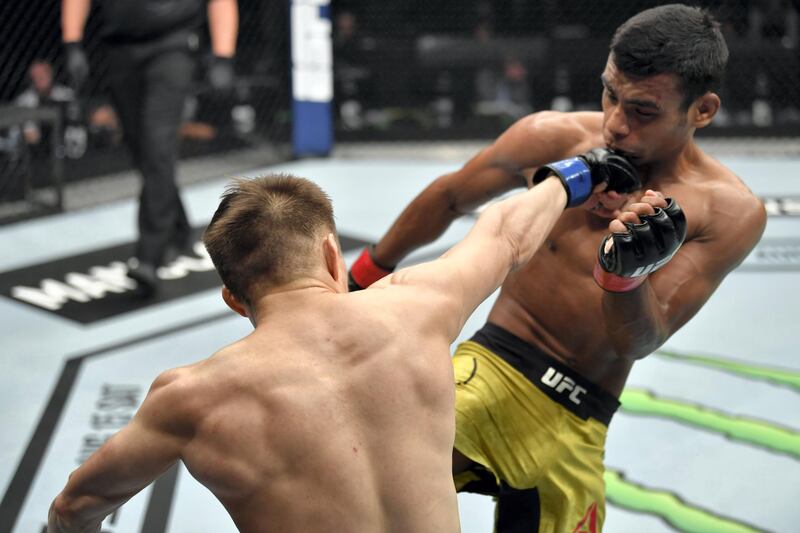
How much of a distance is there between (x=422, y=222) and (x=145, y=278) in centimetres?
230

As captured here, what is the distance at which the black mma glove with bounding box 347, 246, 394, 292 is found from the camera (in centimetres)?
258

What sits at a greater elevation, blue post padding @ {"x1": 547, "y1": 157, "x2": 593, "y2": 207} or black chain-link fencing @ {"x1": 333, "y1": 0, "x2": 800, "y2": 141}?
blue post padding @ {"x1": 547, "y1": 157, "x2": 593, "y2": 207}

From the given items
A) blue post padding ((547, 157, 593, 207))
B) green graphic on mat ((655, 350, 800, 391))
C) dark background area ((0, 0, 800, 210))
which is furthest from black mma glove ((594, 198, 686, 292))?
dark background area ((0, 0, 800, 210))

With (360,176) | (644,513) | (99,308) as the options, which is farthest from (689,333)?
(360,176)

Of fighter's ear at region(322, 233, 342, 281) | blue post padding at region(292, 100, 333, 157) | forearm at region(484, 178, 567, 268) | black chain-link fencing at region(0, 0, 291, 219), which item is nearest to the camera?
fighter's ear at region(322, 233, 342, 281)

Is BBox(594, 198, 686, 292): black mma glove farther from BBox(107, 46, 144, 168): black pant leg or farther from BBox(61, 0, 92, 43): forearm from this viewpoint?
BBox(61, 0, 92, 43): forearm

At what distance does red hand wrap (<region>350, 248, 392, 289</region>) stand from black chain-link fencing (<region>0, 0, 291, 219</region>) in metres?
3.58

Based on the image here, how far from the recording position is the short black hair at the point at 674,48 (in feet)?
6.98

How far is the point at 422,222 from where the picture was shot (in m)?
2.54

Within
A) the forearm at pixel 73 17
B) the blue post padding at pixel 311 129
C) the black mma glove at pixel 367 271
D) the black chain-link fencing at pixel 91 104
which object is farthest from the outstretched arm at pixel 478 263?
the blue post padding at pixel 311 129

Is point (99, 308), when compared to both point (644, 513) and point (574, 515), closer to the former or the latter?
point (644, 513)

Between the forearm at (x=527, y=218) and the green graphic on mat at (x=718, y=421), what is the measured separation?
1.67 meters

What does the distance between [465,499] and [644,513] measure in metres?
0.50

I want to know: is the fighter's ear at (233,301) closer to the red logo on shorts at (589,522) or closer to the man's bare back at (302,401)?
the man's bare back at (302,401)
